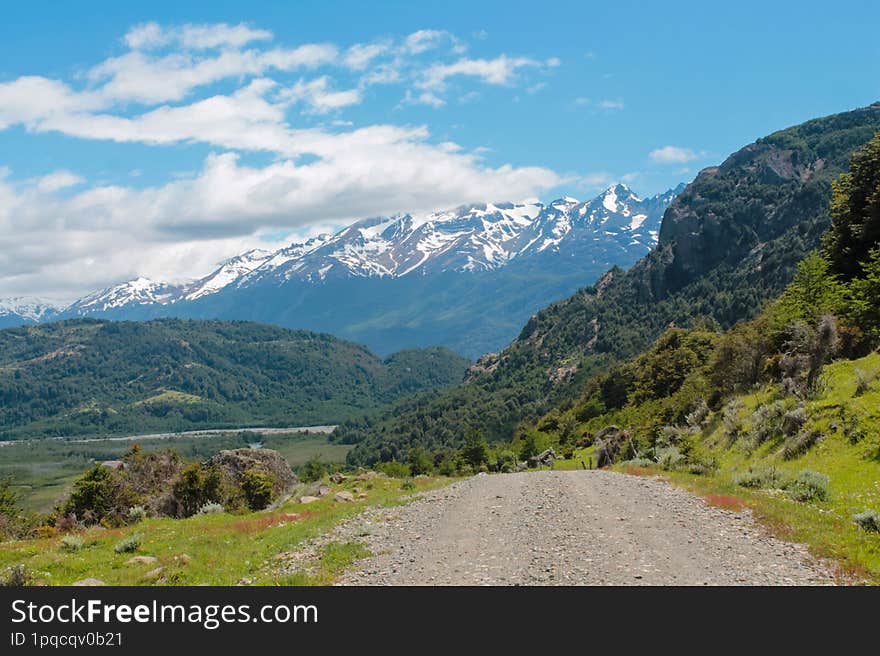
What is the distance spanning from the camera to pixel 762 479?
91.0 ft

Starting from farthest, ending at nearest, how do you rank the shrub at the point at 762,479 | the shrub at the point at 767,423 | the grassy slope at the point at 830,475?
the shrub at the point at 767,423, the shrub at the point at 762,479, the grassy slope at the point at 830,475

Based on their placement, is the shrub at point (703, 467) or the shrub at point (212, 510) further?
the shrub at point (703, 467)

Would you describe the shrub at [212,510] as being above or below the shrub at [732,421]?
above

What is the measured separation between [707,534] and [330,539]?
11.7m

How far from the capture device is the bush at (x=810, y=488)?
23156 millimetres

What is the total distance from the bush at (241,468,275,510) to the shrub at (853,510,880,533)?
1253 inches

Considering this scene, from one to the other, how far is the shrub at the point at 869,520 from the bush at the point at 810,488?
16.6 ft

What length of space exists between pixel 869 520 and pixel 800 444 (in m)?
13.2

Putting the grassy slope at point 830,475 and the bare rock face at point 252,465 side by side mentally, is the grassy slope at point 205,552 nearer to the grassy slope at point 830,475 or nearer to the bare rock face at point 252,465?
the grassy slope at point 830,475

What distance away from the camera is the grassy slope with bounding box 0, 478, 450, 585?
16875 millimetres

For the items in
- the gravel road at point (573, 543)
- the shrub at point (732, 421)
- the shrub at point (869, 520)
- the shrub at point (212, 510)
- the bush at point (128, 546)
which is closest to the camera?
the gravel road at point (573, 543)

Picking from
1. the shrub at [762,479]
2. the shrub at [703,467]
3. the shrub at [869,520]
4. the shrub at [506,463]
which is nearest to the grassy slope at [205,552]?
the shrub at [869,520]

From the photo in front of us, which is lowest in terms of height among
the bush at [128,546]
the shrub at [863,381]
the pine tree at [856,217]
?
the shrub at [863,381]

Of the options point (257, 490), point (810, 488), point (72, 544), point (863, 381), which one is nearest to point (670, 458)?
point (863, 381)
